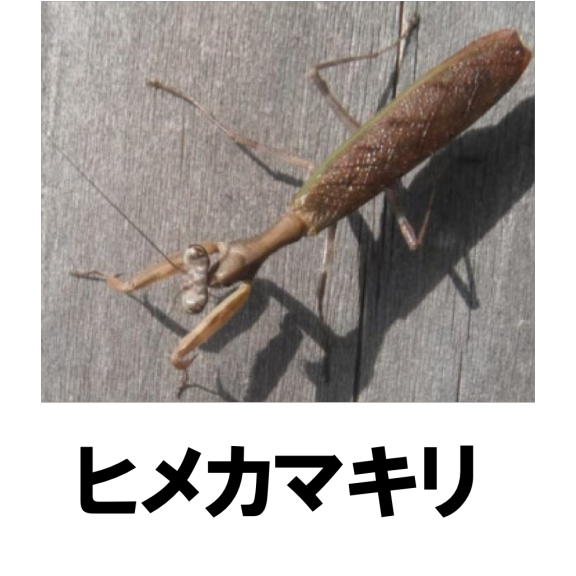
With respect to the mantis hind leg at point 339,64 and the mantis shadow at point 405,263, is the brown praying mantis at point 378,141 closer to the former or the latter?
the mantis hind leg at point 339,64

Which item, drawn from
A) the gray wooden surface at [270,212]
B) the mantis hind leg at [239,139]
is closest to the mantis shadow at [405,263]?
the gray wooden surface at [270,212]

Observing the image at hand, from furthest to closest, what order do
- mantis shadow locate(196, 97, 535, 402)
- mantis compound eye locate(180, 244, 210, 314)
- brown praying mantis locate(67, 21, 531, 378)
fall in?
mantis shadow locate(196, 97, 535, 402) < brown praying mantis locate(67, 21, 531, 378) < mantis compound eye locate(180, 244, 210, 314)

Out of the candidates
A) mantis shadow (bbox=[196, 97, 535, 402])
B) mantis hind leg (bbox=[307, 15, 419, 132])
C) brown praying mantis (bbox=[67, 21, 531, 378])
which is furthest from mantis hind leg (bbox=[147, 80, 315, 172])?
mantis shadow (bbox=[196, 97, 535, 402])

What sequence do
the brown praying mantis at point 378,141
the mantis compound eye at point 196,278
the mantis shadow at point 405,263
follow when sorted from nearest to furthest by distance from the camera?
the mantis compound eye at point 196,278, the brown praying mantis at point 378,141, the mantis shadow at point 405,263

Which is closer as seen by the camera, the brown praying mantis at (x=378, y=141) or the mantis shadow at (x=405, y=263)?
the brown praying mantis at (x=378, y=141)

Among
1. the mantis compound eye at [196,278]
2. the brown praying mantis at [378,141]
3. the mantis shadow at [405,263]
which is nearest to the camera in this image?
the mantis compound eye at [196,278]

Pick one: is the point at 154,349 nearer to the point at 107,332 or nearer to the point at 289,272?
the point at 107,332

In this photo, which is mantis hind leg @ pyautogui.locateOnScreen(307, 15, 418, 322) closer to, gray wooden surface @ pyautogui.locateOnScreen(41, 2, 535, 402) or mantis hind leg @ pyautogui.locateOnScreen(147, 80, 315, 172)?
gray wooden surface @ pyautogui.locateOnScreen(41, 2, 535, 402)
